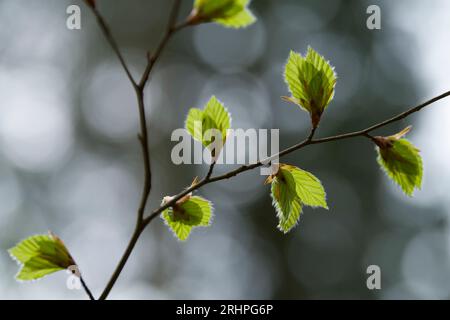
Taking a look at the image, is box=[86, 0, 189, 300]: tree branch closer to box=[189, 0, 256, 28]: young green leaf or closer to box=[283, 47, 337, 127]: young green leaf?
box=[189, 0, 256, 28]: young green leaf

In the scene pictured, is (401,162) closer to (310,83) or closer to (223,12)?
(310,83)

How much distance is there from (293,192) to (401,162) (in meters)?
0.10

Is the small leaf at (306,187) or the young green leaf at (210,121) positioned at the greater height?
the young green leaf at (210,121)

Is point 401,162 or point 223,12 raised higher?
point 223,12

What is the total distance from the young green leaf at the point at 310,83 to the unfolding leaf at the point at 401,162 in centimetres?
6

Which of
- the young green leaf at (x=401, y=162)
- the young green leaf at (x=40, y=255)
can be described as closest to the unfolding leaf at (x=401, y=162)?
the young green leaf at (x=401, y=162)

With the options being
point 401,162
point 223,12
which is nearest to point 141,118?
point 223,12

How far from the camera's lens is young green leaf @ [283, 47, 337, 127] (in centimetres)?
50

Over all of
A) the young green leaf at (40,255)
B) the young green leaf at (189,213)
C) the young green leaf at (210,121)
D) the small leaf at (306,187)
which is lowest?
the young green leaf at (40,255)

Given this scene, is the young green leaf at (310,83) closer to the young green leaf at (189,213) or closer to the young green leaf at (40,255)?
the young green leaf at (189,213)

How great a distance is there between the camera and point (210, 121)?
509 mm

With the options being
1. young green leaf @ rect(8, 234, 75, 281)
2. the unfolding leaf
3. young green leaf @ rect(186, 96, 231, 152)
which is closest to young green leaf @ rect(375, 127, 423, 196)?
the unfolding leaf

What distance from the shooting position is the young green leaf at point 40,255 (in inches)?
17.5
